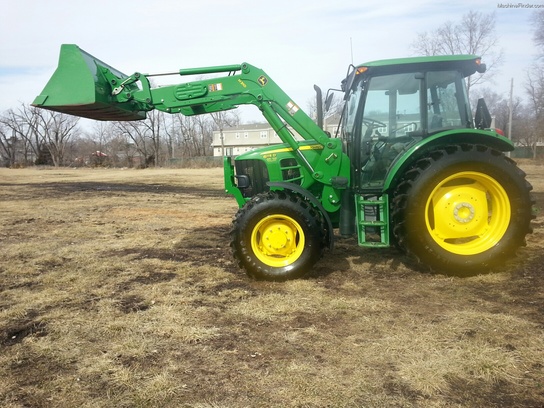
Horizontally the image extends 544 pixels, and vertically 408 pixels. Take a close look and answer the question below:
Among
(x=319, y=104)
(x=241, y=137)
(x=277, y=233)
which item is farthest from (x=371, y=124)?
(x=241, y=137)

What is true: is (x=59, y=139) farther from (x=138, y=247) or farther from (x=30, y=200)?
(x=138, y=247)

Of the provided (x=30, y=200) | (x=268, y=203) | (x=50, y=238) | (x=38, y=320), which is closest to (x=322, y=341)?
(x=268, y=203)

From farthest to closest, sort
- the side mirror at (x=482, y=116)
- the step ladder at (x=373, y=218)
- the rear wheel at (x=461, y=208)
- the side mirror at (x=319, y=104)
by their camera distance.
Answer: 1. the side mirror at (x=319, y=104)
2. the side mirror at (x=482, y=116)
3. the step ladder at (x=373, y=218)
4. the rear wheel at (x=461, y=208)

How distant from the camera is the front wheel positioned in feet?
15.4

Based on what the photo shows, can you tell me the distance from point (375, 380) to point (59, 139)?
7890cm

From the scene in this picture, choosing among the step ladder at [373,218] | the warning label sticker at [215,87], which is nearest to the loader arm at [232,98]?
the warning label sticker at [215,87]

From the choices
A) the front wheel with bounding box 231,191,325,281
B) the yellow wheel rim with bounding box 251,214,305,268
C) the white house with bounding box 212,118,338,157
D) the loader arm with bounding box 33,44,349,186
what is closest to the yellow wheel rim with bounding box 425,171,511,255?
the loader arm with bounding box 33,44,349,186

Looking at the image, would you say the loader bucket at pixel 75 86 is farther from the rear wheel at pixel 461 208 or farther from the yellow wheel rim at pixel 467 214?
the yellow wheel rim at pixel 467 214

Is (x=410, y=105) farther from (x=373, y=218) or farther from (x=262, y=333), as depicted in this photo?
(x=262, y=333)

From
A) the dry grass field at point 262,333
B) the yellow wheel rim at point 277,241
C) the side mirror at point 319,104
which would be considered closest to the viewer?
the dry grass field at point 262,333

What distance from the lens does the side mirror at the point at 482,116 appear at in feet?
16.2

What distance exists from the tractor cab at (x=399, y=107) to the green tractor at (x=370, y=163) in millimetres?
12

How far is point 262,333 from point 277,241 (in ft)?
4.97

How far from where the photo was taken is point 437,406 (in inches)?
95.3
